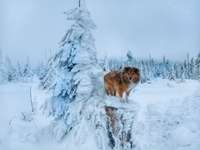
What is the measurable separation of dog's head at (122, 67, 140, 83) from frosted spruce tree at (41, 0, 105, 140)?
2.73ft

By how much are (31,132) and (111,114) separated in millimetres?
2060

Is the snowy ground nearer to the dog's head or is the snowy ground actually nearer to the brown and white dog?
the brown and white dog

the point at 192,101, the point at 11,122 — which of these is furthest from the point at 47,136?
the point at 192,101

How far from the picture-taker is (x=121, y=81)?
32.0 ft

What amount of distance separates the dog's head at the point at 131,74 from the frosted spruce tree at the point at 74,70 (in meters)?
0.83

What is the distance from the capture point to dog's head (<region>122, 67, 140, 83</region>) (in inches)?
374

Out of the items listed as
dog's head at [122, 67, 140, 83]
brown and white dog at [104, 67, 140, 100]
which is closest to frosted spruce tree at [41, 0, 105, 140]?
brown and white dog at [104, 67, 140, 100]

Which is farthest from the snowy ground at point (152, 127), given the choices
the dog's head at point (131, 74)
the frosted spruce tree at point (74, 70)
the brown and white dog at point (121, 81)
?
the dog's head at point (131, 74)

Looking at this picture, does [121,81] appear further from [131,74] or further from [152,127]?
[152,127]

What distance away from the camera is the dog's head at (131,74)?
9.50 m

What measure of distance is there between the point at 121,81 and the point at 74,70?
143 cm

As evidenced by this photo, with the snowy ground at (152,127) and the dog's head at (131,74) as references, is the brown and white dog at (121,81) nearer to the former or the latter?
the dog's head at (131,74)

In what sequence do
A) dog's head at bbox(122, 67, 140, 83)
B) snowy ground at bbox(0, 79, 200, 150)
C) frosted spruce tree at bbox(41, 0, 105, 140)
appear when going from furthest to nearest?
1. snowy ground at bbox(0, 79, 200, 150)
2. dog's head at bbox(122, 67, 140, 83)
3. frosted spruce tree at bbox(41, 0, 105, 140)

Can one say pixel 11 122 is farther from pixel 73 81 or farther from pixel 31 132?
pixel 73 81
